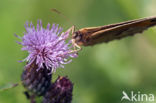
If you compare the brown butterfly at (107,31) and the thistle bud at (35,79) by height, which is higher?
the brown butterfly at (107,31)

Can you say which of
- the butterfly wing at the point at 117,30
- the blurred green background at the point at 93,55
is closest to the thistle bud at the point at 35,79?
the blurred green background at the point at 93,55

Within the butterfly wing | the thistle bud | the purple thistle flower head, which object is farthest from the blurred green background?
the purple thistle flower head

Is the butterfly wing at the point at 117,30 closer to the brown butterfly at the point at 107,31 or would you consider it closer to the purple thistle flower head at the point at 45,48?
the brown butterfly at the point at 107,31

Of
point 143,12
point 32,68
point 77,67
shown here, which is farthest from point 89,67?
point 32,68

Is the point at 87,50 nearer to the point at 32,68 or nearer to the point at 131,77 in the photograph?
the point at 131,77

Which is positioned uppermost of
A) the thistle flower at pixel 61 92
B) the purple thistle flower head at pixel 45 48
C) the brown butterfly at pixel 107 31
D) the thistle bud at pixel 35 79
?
the brown butterfly at pixel 107 31

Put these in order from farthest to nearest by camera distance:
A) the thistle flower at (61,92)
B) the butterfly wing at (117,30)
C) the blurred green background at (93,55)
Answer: the blurred green background at (93,55)
the butterfly wing at (117,30)
the thistle flower at (61,92)
